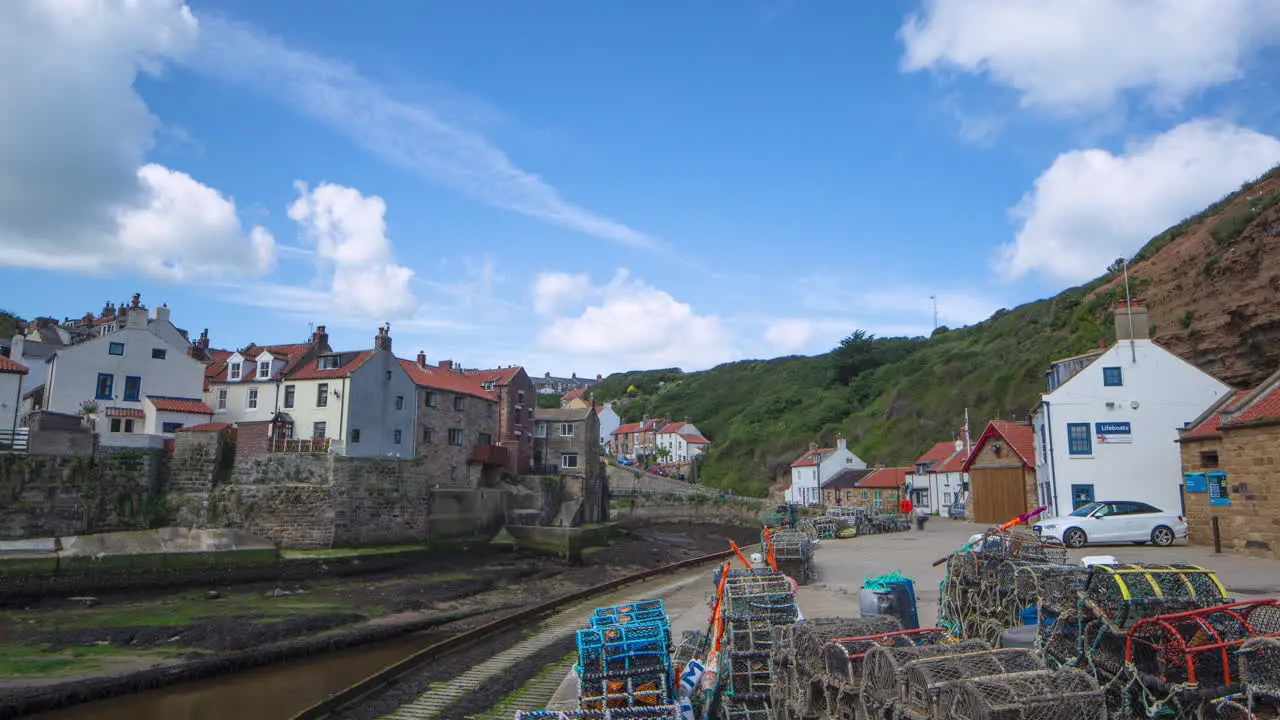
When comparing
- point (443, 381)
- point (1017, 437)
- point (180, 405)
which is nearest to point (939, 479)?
point (1017, 437)

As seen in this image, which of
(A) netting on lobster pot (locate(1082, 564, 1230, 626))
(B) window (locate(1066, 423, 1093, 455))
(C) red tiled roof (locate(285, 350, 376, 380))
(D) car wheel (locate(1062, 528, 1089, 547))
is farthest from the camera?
(C) red tiled roof (locate(285, 350, 376, 380))

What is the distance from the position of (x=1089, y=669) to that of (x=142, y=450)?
38.8m

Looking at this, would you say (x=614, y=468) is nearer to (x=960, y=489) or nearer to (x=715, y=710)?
(x=960, y=489)

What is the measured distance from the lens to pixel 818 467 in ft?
236

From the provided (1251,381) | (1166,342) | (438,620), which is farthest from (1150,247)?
(438,620)

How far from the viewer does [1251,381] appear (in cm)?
3434

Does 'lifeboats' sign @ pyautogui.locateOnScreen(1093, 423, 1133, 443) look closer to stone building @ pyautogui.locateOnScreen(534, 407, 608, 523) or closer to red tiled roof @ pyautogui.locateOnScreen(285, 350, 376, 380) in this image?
red tiled roof @ pyautogui.locateOnScreen(285, 350, 376, 380)

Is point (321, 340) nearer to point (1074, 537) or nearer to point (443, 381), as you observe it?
point (443, 381)

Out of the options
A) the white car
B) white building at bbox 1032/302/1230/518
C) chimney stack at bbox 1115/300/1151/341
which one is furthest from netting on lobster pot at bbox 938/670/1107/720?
chimney stack at bbox 1115/300/1151/341

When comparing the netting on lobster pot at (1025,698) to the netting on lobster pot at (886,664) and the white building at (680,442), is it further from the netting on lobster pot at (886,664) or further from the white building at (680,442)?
the white building at (680,442)

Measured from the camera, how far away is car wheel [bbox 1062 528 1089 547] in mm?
22953

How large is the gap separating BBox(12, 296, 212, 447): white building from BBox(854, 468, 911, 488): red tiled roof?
159ft

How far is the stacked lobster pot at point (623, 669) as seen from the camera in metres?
10.0

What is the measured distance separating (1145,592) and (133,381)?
145 feet
